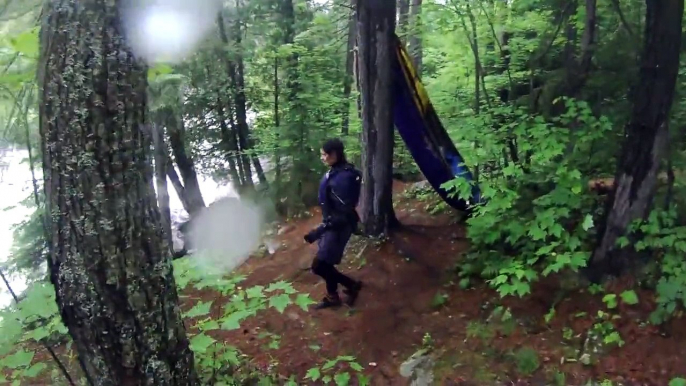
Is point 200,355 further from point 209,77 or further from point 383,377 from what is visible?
point 209,77

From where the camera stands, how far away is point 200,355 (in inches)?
154

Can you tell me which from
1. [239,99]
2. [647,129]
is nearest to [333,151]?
[647,129]

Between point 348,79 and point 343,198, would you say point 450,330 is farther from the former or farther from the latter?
point 348,79

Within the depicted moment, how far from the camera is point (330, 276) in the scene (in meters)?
5.80

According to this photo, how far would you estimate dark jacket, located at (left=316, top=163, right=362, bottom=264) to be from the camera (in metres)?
5.51

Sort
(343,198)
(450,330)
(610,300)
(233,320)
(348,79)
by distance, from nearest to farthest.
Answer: (233,320) < (610,300) < (450,330) < (343,198) < (348,79)

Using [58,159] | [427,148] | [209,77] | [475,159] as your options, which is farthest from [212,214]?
[58,159]

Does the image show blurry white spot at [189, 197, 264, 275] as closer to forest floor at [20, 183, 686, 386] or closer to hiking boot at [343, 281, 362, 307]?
forest floor at [20, 183, 686, 386]

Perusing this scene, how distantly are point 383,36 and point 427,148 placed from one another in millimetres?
1478

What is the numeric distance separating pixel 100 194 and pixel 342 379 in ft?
10.00

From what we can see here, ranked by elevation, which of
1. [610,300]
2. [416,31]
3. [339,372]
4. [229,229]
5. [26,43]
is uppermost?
[416,31]

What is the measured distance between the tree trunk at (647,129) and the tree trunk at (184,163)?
27.1 ft

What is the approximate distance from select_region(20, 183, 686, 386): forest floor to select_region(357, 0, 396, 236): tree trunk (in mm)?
420

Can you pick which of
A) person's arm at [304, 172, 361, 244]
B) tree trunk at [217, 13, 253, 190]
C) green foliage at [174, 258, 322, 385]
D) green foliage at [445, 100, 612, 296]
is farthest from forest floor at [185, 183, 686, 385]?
tree trunk at [217, 13, 253, 190]
